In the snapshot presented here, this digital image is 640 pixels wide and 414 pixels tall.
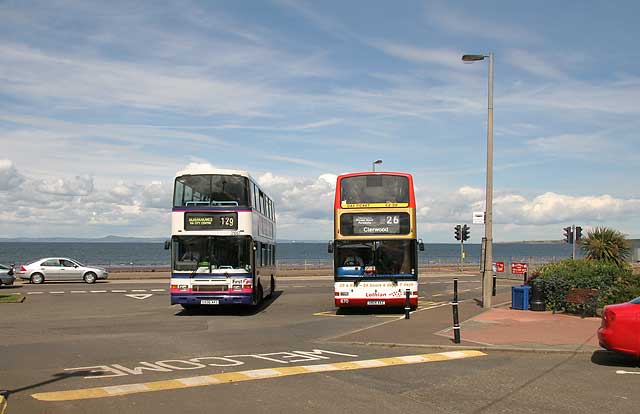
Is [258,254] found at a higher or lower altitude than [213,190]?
lower

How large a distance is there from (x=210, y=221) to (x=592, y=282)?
1080cm

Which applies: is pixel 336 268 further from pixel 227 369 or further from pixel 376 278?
pixel 227 369

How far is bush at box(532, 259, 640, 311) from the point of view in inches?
724

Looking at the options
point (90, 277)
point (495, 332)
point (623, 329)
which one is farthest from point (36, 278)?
point (623, 329)

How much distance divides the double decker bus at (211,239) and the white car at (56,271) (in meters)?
21.9

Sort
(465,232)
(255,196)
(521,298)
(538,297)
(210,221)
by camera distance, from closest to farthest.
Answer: (210,221) → (538,297) → (521,298) → (255,196) → (465,232)

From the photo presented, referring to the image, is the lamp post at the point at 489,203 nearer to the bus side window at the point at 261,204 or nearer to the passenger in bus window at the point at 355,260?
the passenger in bus window at the point at 355,260

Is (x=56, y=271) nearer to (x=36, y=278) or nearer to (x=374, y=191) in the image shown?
(x=36, y=278)

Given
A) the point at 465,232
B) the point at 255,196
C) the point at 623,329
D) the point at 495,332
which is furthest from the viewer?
the point at 465,232

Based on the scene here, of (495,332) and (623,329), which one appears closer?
(623,329)

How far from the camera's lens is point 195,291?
19859mm

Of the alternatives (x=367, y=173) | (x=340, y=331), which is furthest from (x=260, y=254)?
(x=340, y=331)

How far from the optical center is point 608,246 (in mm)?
26438

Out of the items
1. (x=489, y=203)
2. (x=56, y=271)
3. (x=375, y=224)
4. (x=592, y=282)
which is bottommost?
(x=56, y=271)
